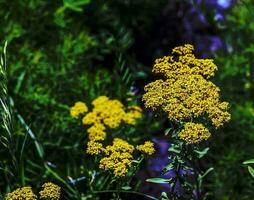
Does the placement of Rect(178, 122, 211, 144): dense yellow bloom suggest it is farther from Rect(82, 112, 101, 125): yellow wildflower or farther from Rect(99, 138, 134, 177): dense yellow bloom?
Rect(82, 112, 101, 125): yellow wildflower

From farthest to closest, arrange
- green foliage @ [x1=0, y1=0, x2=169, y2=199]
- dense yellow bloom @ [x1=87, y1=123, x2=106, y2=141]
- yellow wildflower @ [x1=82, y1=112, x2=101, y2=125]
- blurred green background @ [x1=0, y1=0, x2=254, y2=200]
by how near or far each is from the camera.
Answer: blurred green background @ [x1=0, y1=0, x2=254, y2=200] < green foliage @ [x1=0, y1=0, x2=169, y2=199] < yellow wildflower @ [x1=82, y1=112, x2=101, y2=125] < dense yellow bloom @ [x1=87, y1=123, x2=106, y2=141]

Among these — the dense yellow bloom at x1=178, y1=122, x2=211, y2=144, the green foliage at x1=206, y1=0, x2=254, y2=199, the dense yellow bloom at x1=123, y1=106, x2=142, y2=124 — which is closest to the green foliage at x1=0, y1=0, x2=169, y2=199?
the dense yellow bloom at x1=123, y1=106, x2=142, y2=124

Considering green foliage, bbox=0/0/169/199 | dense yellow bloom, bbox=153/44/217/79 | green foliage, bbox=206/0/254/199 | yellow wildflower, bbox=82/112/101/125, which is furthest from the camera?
green foliage, bbox=206/0/254/199

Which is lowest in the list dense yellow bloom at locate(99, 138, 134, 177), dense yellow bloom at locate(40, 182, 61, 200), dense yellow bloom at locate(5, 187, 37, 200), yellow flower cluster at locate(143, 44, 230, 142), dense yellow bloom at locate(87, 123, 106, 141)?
dense yellow bloom at locate(5, 187, 37, 200)

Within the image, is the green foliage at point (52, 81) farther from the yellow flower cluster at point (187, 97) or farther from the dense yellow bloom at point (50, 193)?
the yellow flower cluster at point (187, 97)

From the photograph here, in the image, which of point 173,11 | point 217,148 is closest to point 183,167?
point 217,148

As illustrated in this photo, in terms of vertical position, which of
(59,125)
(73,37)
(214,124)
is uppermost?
(73,37)

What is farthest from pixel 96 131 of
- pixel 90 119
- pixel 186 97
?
pixel 186 97

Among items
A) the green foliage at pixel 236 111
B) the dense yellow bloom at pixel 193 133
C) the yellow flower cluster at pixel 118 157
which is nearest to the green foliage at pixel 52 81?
the green foliage at pixel 236 111

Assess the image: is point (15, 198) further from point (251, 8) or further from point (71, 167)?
point (251, 8)
